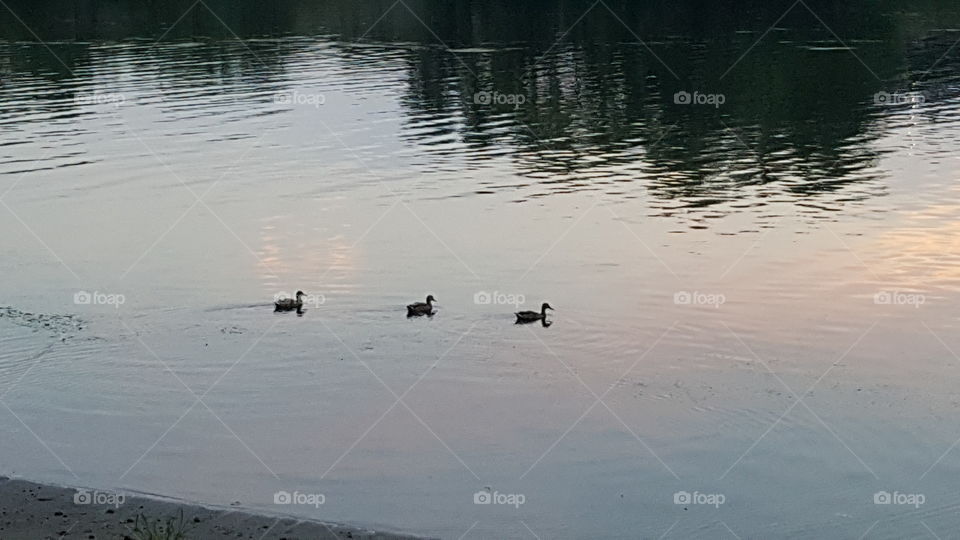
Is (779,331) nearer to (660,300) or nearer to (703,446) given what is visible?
(660,300)

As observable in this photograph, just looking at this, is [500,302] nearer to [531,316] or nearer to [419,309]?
[531,316]

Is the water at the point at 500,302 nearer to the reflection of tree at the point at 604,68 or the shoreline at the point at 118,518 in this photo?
the reflection of tree at the point at 604,68

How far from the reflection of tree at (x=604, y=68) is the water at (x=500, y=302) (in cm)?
35

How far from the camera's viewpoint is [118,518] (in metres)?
16.0

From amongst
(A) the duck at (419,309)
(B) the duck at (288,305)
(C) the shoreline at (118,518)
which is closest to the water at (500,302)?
(A) the duck at (419,309)

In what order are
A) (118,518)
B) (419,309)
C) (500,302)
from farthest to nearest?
(500,302) < (419,309) < (118,518)

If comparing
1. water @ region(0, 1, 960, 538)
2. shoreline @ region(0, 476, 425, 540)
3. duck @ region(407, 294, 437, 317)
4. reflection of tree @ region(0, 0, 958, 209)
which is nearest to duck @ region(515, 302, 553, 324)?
water @ region(0, 1, 960, 538)

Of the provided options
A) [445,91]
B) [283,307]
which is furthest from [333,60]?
[283,307]

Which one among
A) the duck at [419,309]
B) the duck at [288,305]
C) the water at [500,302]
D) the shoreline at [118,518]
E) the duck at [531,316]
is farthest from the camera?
the duck at [288,305]

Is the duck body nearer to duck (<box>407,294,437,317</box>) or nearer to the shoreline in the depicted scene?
duck (<box>407,294,437,317</box>)

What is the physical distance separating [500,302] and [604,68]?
131 ft

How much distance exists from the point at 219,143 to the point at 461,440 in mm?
29367

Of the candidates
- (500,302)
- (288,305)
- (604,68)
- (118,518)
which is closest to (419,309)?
(500,302)

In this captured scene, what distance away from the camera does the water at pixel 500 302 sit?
18531 mm
